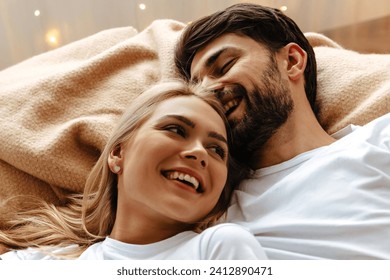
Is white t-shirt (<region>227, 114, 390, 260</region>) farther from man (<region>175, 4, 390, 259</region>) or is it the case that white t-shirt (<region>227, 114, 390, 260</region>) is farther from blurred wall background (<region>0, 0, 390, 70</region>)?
blurred wall background (<region>0, 0, 390, 70</region>)

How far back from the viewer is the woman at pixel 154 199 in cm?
77

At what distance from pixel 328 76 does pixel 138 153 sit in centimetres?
52

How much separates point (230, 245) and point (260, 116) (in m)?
0.37

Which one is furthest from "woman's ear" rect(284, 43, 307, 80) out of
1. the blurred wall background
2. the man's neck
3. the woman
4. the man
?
the blurred wall background

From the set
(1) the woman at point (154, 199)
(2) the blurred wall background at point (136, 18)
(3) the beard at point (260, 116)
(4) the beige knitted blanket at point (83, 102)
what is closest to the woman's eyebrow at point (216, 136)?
(1) the woman at point (154, 199)

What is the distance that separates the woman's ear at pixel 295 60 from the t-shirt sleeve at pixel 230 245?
1.64 feet

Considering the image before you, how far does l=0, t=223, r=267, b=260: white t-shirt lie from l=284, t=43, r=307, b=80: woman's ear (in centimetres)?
48

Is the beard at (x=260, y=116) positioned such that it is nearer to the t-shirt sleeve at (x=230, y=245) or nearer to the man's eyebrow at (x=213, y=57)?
the man's eyebrow at (x=213, y=57)

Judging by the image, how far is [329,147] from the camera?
3.08 ft

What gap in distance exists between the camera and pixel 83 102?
1074mm

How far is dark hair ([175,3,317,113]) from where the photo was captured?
1.10 metres

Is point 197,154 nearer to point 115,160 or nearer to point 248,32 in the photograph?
point 115,160

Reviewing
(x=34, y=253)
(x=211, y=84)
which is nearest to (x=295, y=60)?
(x=211, y=84)
